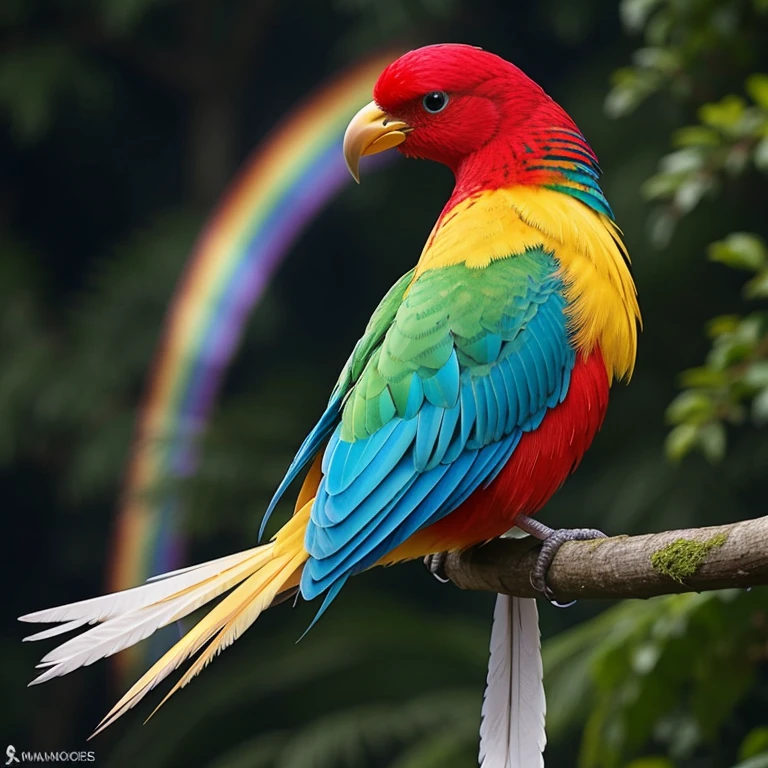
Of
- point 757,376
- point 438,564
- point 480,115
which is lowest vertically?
point 438,564

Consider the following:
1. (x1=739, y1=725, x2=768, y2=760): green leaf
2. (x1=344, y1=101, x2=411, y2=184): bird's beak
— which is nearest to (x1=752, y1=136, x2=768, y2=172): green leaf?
(x1=344, y1=101, x2=411, y2=184): bird's beak

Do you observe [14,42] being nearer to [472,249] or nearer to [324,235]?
[324,235]

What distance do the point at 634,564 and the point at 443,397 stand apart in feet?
1.45

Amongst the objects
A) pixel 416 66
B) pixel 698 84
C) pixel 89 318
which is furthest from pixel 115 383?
pixel 416 66

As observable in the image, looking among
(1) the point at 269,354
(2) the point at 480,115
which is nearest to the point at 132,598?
(2) the point at 480,115

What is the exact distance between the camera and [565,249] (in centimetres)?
208

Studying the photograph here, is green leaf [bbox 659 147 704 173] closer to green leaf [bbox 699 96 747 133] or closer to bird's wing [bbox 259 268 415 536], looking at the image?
green leaf [bbox 699 96 747 133]

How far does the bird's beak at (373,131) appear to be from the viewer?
220cm

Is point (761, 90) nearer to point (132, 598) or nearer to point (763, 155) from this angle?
point (763, 155)

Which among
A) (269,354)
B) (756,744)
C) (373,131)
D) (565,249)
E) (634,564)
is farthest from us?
(269,354)

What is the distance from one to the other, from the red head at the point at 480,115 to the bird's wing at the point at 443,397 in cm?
20

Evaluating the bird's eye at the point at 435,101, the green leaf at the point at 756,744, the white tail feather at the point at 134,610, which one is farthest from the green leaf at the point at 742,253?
the white tail feather at the point at 134,610

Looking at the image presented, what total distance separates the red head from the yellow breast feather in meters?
0.06

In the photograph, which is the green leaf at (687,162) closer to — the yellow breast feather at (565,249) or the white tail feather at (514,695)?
the yellow breast feather at (565,249)
